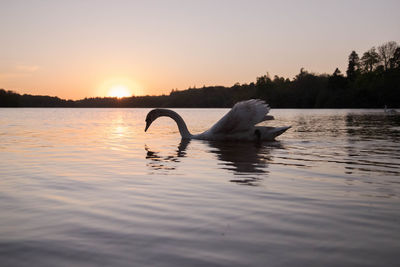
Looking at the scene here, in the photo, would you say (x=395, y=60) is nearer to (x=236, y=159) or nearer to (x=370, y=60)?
(x=370, y=60)

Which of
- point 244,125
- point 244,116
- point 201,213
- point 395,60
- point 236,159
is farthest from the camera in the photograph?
point 395,60

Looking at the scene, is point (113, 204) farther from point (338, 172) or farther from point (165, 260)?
point (338, 172)

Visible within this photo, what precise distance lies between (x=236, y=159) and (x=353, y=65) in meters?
140

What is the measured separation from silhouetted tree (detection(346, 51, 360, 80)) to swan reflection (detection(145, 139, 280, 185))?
13385 centimetres

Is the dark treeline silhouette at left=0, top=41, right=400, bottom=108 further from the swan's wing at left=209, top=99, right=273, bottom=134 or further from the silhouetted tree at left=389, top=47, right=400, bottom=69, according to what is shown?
the swan's wing at left=209, top=99, right=273, bottom=134

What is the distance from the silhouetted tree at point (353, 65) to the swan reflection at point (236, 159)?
134 m

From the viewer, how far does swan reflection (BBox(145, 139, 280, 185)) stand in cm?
841

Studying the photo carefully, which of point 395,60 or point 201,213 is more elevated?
point 395,60

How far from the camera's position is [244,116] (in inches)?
574

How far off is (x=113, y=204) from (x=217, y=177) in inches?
109

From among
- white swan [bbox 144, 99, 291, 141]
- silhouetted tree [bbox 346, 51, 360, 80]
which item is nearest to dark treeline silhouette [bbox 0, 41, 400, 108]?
silhouetted tree [bbox 346, 51, 360, 80]

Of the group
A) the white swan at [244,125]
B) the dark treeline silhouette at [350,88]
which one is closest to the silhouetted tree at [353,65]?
A: the dark treeline silhouette at [350,88]

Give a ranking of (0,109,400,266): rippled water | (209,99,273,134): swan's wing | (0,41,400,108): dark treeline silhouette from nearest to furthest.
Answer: (0,109,400,266): rippled water, (209,99,273,134): swan's wing, (0,41,400,108): dark treeline silhouette

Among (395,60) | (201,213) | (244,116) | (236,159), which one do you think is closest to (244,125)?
(244,116)
